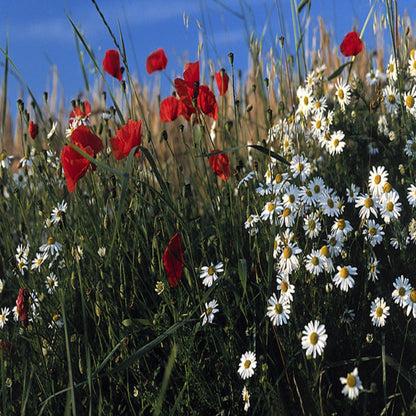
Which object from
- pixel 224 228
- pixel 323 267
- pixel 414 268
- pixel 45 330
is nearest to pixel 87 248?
pixel 45 330

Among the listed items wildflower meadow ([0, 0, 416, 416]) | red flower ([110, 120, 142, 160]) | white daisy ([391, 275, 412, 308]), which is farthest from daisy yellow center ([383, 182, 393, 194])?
red flower ([110, 120, 142, 160])

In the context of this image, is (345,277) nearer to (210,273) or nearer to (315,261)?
(315,261)

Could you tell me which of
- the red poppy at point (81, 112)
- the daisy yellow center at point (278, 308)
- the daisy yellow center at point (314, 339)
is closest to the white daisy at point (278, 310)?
the daisy yellow center at point (278, 308)

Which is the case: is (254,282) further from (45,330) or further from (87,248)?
(45,330)

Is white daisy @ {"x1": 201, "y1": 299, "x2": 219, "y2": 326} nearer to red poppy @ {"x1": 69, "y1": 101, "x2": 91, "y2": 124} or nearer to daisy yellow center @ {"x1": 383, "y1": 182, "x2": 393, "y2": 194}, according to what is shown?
daisy yellow center @ {"x1": 383, "y1": 182, "x2": 393, "y2": 194}

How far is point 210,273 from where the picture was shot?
194 cm

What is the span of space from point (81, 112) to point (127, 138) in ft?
2.59

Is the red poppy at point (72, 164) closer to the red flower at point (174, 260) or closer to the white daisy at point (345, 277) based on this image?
the red flower at point (174, 260)

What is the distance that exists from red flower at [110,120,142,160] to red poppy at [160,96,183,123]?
394 millimetres

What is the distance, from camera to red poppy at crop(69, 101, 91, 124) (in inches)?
99.9

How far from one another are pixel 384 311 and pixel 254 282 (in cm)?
51

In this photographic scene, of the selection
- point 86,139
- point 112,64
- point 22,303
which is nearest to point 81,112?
point 112,64

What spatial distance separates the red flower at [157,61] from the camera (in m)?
2.71

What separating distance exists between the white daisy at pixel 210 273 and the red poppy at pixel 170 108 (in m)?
0.70
